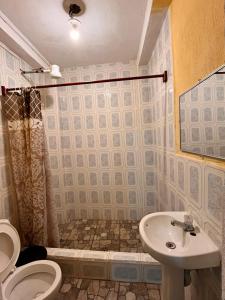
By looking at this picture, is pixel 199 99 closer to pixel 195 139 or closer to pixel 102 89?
pixel 195 139

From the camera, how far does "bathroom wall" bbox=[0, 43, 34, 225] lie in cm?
160

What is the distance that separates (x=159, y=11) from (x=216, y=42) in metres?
0.87

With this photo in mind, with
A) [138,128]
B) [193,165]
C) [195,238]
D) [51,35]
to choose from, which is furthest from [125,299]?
[51,35]

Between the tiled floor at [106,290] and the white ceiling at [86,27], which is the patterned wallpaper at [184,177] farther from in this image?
the tiled floor at [106,290]

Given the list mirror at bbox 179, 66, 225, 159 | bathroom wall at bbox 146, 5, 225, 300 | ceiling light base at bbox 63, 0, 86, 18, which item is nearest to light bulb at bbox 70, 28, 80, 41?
ceiling light base at bbox 63, 0, 86, 18

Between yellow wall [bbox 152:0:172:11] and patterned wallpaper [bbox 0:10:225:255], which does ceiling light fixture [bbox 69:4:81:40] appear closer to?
yellow wall [bbox 152:0:172:11]

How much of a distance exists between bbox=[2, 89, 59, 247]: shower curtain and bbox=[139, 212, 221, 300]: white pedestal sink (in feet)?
3.52

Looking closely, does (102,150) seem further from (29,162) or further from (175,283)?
(175,283)

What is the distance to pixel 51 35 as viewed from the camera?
1.72m

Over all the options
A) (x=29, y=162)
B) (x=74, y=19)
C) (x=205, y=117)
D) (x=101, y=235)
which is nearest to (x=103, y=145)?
(x=29, y=162)

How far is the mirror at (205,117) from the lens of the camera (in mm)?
763

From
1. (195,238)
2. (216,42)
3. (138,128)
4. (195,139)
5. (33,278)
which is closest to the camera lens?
(216,42)

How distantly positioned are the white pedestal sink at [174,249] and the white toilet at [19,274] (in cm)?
69

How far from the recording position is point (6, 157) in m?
1.67
